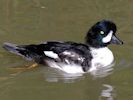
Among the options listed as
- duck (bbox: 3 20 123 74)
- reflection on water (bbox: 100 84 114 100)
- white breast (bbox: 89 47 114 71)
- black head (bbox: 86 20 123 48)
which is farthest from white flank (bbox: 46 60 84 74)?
reflection on water (bbox: 100 84 114 100)

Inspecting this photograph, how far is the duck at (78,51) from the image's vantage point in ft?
34.9

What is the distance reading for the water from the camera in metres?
9.74

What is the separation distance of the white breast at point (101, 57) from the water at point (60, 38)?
0.41 feet

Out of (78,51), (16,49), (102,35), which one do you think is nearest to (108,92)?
(78,51)

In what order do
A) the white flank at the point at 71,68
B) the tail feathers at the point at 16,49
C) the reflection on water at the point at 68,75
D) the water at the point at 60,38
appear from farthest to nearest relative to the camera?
the tail feathers at the point at 16,49
the white flank at the point at 71,68
the reflection on water at the point at 68,75
the water at the point at 60,38

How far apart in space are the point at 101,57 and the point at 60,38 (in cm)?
132

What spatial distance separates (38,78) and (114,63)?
4.74ft

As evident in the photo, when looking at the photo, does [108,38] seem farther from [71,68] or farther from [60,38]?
[60,38]

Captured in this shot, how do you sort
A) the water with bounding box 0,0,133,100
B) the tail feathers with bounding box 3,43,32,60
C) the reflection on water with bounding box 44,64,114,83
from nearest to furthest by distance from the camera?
1. the water with bounding box 0,0,133,100
2. the reflection on water with bounding box 44,64,114,83
3. the tail feathers with bounding box 3,43,32,60

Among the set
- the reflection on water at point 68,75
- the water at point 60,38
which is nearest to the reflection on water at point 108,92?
the water at point 60,38

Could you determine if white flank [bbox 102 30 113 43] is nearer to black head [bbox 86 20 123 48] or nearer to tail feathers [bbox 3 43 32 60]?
black head [bbox 86 20 123 48]

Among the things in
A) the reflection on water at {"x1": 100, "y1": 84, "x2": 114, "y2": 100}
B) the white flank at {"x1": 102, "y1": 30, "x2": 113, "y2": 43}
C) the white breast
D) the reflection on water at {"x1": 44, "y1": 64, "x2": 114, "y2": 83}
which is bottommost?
the reflection on water at {"x1": 44, "y1": 64, "x2": 114, "y2": 83}

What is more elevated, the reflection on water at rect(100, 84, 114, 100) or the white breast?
the white breast

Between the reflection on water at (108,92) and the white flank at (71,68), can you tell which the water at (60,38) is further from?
the white flank at (71,68)
